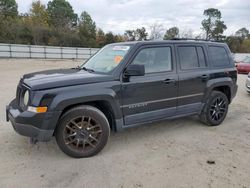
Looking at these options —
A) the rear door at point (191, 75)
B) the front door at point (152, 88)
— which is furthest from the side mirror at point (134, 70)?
the rear door at point (191, 75)

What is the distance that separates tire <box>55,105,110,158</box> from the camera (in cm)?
358

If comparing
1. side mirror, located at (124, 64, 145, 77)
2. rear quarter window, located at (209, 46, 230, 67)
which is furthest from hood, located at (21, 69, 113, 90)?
rear quarter window, located at (209, 46, 230, 67)

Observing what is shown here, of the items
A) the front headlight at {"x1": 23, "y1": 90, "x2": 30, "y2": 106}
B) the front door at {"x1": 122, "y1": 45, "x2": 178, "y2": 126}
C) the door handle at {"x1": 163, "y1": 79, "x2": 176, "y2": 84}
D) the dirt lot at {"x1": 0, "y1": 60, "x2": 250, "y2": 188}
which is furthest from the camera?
the door handle at {"x1": 163, "y1": 79, "x2": 176, "y2": 84}

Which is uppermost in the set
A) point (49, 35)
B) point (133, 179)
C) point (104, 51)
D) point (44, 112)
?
point (49, 35)

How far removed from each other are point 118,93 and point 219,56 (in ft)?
8.92

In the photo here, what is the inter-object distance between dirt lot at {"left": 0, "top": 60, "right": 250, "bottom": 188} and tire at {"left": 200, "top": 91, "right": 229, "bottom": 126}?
280 millimetres

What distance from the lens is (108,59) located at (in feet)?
14.4

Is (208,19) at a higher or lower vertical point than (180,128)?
higher

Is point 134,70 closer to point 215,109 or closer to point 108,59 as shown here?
point 108,59

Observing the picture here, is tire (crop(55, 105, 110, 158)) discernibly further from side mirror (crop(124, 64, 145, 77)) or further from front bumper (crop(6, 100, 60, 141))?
side mirror (crop(124, 64, 145, 77))

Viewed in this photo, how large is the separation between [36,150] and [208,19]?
62947 millimetres

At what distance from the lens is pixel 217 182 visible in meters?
3.12

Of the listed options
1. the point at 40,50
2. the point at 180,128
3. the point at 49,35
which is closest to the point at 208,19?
the point at 49,35

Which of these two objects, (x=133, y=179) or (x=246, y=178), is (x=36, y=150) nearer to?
(x=133, y=179)
